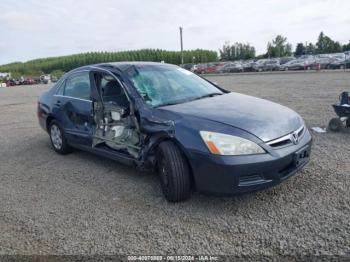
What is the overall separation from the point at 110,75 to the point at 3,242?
245 centimetres

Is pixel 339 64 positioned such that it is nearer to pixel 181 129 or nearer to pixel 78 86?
pixel 78 86

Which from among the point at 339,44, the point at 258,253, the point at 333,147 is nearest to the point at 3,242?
the point at 258,253

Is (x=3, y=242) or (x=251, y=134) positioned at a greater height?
(x=251, y=134)

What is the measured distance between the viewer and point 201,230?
3.10 m

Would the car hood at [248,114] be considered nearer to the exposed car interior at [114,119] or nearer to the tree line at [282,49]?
the exposed car interior at [114,119]

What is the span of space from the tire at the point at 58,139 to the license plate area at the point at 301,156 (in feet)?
12.5

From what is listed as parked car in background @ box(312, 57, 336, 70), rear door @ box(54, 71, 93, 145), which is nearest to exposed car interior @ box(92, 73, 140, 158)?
rear door @ box(54, 71, 93, 145)

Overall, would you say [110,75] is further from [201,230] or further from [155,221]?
[201,230]

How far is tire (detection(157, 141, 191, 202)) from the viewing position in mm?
3426

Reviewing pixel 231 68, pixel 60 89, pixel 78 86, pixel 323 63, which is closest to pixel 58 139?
pixel 60 89

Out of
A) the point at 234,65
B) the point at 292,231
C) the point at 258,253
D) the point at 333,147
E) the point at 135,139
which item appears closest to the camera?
the point at 258,253

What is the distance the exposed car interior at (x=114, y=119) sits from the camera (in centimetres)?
425

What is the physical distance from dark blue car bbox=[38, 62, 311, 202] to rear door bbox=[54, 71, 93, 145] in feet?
0.05

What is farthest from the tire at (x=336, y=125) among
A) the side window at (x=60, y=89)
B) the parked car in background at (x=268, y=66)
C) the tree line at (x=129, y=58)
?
the tree line at (x=129, y=58)
